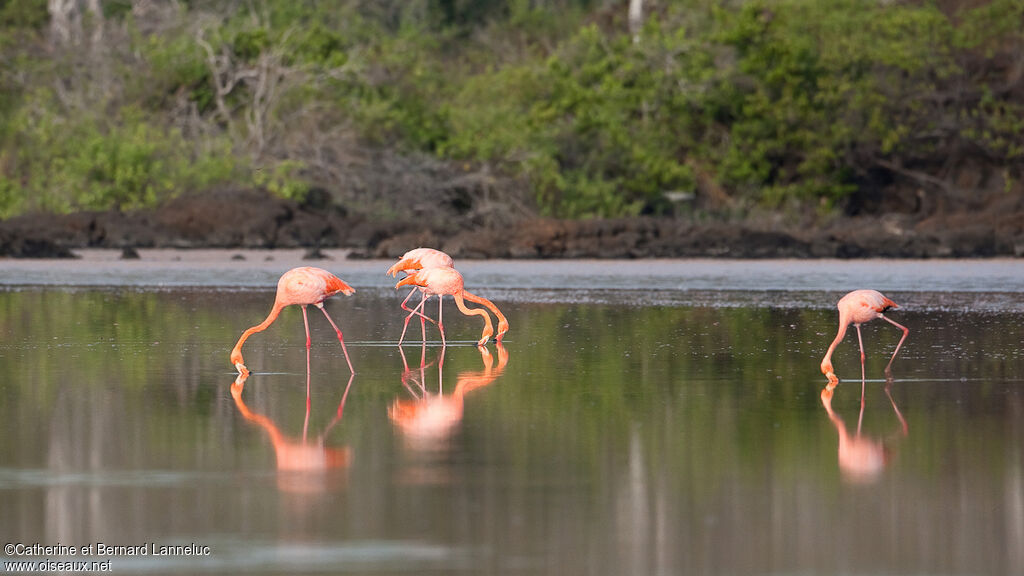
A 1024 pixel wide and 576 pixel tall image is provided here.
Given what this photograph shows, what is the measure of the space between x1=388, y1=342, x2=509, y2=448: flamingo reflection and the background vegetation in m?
19.6

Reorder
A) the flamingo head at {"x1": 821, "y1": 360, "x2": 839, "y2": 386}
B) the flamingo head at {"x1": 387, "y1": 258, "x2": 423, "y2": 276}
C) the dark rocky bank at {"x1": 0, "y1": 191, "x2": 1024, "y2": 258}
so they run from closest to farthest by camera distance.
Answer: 1. the flamingo head at {"x1": 821, "y1": 360, "x2": 839, "y2": 386}
2. the flamingo head at {"x1": 387, "y1": 258, "x2": 423, "y2": 276}
3. the dark rocky bank at {"x1": 0, "y1": 191, "x2": 1024, "y2": 258}

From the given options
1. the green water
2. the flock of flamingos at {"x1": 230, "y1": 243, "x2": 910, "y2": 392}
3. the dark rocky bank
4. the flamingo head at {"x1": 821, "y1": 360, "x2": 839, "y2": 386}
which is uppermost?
the dark rocky bank

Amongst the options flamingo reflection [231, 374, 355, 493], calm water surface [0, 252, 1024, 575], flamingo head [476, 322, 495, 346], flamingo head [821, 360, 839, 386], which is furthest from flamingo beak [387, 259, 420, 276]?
flamingo reflection [231, 374, 355, 493]

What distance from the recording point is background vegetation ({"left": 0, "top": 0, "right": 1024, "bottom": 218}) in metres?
31.3

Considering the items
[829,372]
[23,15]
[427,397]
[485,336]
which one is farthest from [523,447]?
[23,15]

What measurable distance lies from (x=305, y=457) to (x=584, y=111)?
2584 cm

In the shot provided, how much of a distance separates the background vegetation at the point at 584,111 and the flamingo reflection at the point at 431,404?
19.6m

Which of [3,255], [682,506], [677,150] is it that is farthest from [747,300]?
[677,150]

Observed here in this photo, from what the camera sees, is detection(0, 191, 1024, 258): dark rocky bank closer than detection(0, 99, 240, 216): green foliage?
Yes

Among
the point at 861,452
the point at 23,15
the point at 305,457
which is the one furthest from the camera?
the point at 23,15

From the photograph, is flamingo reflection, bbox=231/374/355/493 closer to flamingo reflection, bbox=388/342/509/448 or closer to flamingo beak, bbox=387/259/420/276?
flamingo reflection, bbox=388/342/509/448

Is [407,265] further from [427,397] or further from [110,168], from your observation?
[110,168]

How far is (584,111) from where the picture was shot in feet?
107

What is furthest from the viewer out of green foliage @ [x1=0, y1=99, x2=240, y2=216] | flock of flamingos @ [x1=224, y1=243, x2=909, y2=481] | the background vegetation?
the background vegetation
